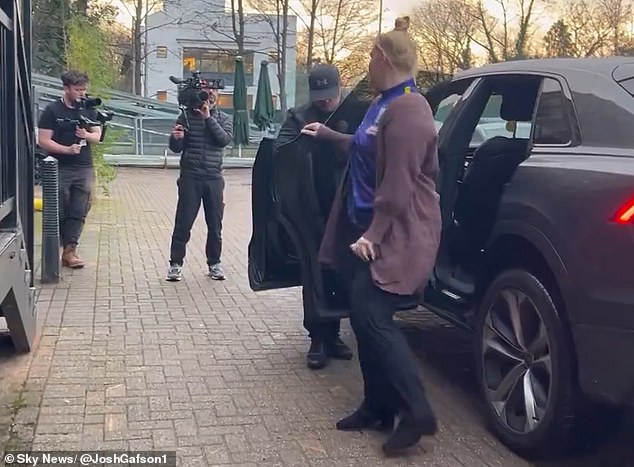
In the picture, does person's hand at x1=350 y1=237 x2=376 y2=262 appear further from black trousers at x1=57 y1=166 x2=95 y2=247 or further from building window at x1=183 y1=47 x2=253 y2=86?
building window at x1=183 y1=47 x2=253 y2=86

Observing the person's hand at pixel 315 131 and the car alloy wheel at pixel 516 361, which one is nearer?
the car alloy wheel at pixel 516 361

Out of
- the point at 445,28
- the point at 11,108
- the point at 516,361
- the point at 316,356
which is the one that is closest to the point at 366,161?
the point at 516,361

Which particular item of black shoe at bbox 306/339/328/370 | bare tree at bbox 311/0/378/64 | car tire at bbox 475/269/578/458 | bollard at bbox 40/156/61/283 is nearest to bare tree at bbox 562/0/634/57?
bare tree at bbox 311/0/378/64

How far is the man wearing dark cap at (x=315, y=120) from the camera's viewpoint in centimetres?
500

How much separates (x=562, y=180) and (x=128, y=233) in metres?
8.10

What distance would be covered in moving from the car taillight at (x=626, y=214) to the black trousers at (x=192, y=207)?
5034 millimetres

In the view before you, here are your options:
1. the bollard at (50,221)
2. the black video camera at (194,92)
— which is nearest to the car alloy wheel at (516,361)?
the black video camera at (194,92)

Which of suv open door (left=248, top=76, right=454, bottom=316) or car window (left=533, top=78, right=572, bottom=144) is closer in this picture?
car window (left=533, top=78, right=572, bottom=144)

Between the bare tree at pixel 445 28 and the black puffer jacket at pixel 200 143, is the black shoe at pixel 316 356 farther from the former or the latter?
the bare tree at pixel 445 28

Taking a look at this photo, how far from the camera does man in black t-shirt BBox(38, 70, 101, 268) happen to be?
26.5 ft

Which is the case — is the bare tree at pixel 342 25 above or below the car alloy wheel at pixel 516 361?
above

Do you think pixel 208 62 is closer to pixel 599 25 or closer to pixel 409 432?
pixel 599 25

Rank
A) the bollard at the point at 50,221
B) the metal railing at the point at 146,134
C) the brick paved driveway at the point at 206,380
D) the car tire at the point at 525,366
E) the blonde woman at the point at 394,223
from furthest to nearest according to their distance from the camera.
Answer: the metal railing at the point at 146,134
the bollard at the point at 50,221
the brick paved driveway at the point at 206,380
the blonde woman at the point at 394,223
the car tire at the point at 525,366

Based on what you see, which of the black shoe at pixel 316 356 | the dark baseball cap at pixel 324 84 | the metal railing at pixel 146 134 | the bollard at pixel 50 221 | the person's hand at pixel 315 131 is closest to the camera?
the person's hand at pixel 315 131
